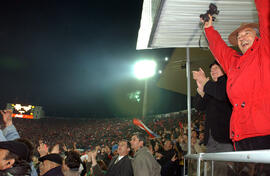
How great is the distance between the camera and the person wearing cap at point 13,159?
1.84 metres

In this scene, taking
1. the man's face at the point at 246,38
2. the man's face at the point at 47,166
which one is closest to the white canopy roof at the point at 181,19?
the man's face at the point at 246,38

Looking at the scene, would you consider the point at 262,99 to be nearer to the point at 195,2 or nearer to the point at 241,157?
the point at 241,157

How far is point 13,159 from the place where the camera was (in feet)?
6.31

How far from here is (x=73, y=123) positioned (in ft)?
113

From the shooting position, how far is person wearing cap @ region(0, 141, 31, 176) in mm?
1837

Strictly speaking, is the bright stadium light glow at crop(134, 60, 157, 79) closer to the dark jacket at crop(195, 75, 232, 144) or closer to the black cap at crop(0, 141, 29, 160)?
the dark jacket at crop(195, 75, 232, 144)

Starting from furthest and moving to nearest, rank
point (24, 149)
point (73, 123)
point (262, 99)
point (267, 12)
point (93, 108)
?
point (93, 108) → point (73, 123) → point (24, 149) → point (262, 99) → point (267, 12)

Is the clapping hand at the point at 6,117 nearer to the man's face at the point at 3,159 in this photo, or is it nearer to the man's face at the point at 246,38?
the man's face at the point at 3,159

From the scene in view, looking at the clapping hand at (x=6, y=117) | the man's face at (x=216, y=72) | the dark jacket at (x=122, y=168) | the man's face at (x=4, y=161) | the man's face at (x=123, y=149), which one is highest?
the man's face at (x=216, y=72)

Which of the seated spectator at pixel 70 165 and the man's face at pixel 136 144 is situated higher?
the man's face at pixel 136 144

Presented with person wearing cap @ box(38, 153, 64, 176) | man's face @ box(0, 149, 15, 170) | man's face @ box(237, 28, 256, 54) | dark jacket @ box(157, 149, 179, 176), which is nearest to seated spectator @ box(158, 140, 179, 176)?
dark jacket @ box(157, 149, 179, 176)

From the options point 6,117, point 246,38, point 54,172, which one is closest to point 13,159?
point 54,172

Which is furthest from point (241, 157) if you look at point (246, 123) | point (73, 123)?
point (73, 123)

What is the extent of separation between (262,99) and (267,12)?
499 millimetres
